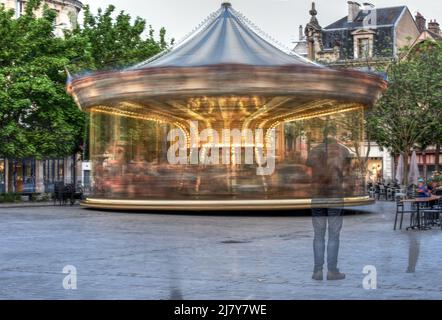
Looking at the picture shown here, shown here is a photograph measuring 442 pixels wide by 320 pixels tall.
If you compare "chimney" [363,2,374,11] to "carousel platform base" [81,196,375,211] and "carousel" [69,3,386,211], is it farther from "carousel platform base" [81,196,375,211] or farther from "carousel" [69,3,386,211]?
"carousel platform base" [81,196,375,211]

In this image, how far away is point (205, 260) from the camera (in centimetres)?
1434

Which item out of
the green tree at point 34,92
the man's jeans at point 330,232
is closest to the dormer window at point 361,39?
the green tree at point 34,92

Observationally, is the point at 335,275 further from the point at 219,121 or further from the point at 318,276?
the point at 219,121

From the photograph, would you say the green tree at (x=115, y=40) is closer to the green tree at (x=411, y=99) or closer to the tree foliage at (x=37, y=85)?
the tree foliage at (x=37, y=85)

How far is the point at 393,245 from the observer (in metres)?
17.2

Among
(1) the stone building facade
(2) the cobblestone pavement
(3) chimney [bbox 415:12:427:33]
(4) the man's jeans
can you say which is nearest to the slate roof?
(1) the stone building facade

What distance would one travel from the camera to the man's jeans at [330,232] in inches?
466

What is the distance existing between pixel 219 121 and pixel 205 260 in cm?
1877

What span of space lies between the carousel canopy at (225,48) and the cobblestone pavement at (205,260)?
586 cm

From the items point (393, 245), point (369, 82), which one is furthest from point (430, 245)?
point (369, 82)

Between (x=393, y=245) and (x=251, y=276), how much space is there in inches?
228

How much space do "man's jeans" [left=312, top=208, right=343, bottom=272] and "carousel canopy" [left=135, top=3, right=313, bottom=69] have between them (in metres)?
16.2

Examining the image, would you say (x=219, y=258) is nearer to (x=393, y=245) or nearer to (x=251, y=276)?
(x=251, y=276)

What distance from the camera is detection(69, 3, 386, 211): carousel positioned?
28141 mm
